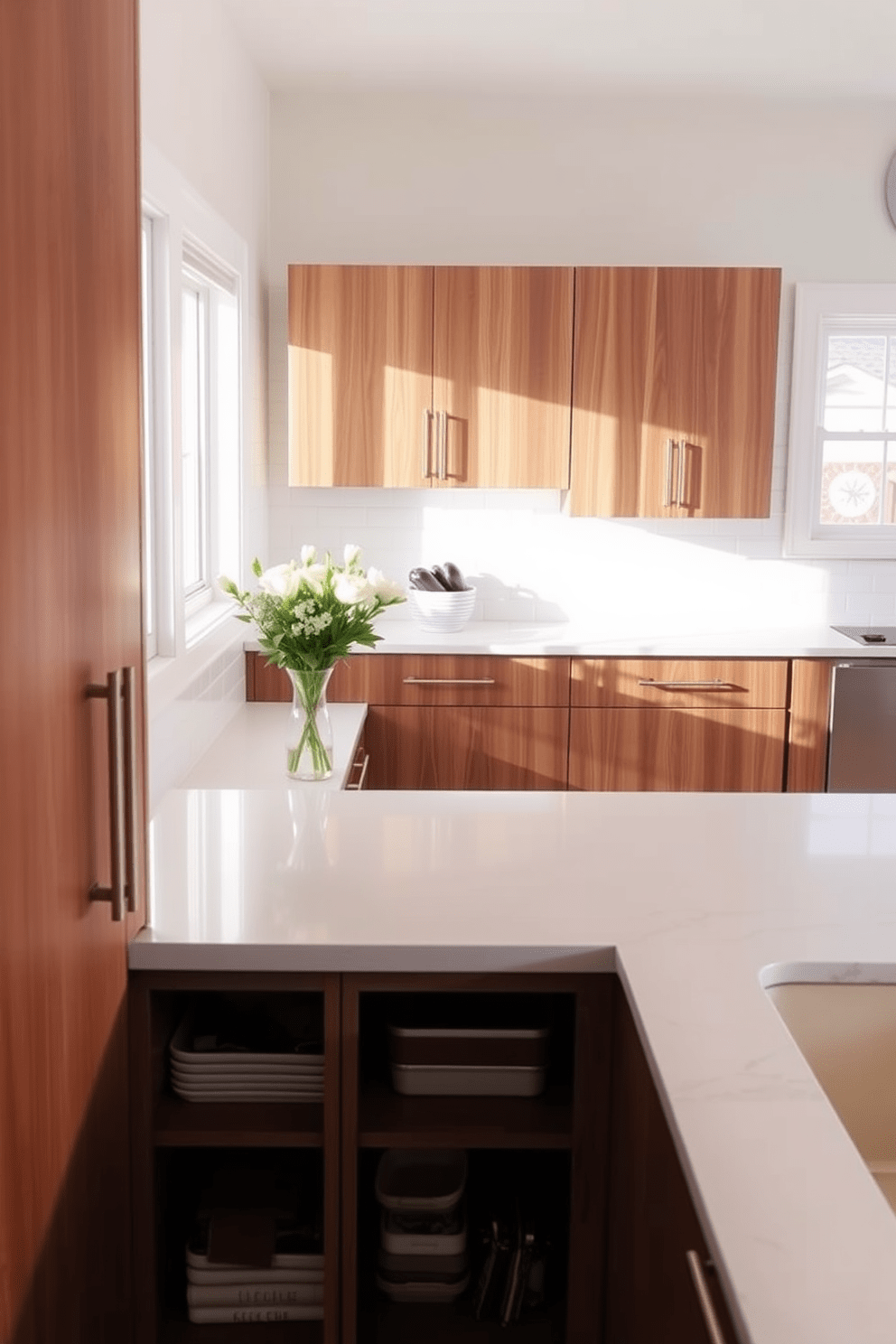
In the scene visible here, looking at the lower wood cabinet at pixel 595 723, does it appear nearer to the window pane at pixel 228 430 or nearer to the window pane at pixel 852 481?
the window pane at pixel 228 430

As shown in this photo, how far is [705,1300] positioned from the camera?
43.8 inches

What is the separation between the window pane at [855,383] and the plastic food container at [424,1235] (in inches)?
151

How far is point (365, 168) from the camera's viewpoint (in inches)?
191

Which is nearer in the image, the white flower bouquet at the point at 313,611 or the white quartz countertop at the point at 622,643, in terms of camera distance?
the white flower bouquet at the point at 313,611

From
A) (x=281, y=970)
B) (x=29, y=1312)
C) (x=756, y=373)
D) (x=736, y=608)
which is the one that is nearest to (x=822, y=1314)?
(x=29, y=1312)

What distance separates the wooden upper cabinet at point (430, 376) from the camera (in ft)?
14.8

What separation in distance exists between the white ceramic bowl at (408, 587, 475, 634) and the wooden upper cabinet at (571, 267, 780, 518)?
50 centimetres

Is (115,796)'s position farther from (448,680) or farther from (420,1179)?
(448,680)

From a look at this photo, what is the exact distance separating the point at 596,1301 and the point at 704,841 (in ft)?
2.30

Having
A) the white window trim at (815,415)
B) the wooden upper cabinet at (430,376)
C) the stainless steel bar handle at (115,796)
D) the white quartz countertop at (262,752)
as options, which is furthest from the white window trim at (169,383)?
the white window trim at (815,415)

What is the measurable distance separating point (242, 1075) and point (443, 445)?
121 inches

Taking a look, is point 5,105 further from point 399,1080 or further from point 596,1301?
point 596,1301

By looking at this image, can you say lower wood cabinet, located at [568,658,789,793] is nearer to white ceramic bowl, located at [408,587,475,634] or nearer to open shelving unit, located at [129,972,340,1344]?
white ceramic bowl, located at [408,587,475,634]

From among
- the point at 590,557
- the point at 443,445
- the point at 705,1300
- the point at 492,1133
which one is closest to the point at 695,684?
the point at 590,557
